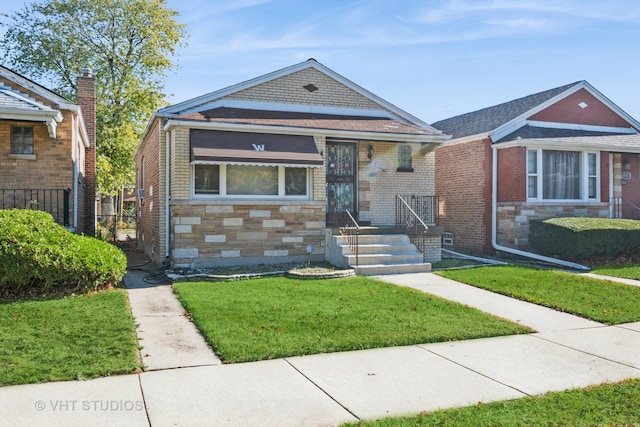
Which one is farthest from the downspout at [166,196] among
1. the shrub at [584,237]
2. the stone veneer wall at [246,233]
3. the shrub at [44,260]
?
the shrub at [584,237]

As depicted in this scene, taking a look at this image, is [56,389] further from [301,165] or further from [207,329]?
[301,165]

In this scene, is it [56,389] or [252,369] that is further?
[252,369]

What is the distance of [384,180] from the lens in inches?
534

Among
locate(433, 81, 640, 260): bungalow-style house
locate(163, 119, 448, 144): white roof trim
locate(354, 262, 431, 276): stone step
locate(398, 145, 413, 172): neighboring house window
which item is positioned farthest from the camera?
locate(433, 81, 640, 260): bungalow-style house

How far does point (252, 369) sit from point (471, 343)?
2718 millimetres

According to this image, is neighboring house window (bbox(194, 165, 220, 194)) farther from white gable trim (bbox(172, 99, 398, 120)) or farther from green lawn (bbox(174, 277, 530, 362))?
green lawn (bbox(174, 277, 530, 362))

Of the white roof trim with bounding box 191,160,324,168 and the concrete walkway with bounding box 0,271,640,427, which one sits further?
the white roof trim with bounding box 191,160,324,168

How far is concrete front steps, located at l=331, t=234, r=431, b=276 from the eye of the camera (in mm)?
11219

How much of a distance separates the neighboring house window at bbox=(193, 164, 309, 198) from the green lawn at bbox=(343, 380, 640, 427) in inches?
339

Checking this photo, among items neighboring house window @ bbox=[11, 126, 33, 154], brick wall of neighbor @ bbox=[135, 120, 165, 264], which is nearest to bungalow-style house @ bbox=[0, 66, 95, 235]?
neighboring house window @ bbox=[11, 126, 33, 154]

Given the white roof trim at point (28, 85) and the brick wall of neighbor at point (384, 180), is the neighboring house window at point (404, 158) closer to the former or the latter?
the brick wall of neighbor at point (384, 180)

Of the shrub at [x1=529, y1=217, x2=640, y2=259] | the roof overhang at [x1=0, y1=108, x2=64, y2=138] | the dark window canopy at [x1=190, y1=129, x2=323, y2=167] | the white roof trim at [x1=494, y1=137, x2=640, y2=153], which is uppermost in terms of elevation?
the roof overhang at [x1=0, y1=108, x2=64, y2=138]

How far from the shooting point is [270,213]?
11945mm

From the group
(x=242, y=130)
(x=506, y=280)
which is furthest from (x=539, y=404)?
(x=242, y=130)
